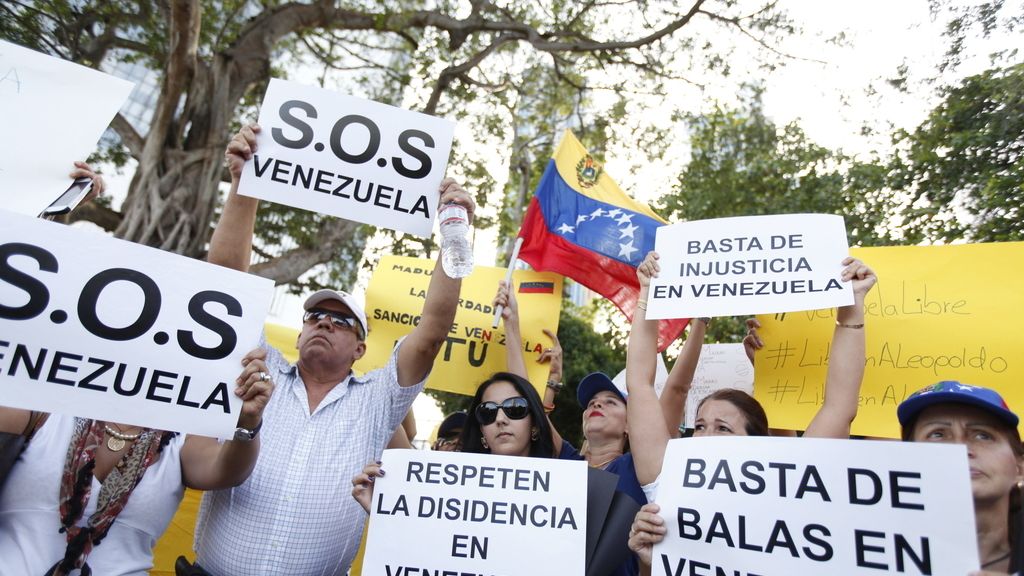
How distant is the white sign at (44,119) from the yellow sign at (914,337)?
2992 mm

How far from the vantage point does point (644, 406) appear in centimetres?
251

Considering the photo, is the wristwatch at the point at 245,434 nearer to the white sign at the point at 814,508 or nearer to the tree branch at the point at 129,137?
the white sign at the point at 814,508

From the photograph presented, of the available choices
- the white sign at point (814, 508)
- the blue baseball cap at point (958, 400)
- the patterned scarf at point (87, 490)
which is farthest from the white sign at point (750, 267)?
the patterned scarf at point (87, 490)

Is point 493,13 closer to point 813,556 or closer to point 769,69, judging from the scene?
point 769,69

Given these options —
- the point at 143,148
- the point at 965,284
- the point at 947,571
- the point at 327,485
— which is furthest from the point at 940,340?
the point at 143,148

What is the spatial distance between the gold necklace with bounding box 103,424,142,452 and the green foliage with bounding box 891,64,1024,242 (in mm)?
4478

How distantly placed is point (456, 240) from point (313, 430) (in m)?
0.97

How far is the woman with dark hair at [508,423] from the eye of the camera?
280cm

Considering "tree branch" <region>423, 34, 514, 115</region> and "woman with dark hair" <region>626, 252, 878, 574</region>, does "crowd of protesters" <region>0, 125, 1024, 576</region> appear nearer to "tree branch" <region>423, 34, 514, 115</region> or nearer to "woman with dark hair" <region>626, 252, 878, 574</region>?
"woman with dark hair" <region>626, 252, 878, 574</region>


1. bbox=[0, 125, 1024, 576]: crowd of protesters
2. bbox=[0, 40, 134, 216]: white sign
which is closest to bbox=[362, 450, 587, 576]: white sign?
bbox=[0, 125, 1024, 576]: crowd of protesters

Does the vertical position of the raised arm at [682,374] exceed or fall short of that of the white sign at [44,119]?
it falls short

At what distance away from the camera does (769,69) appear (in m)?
8.52

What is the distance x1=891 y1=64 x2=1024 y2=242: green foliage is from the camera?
3.87 meters

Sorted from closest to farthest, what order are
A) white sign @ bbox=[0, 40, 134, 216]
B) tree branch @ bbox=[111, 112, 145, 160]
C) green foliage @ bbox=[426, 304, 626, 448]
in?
white sign @ bbox=[0, 40, 134, 216]
tree branch @ bbox=[111, 112, 145, 160]
green foliage @ bbox=[426, 304, 626, 448]
